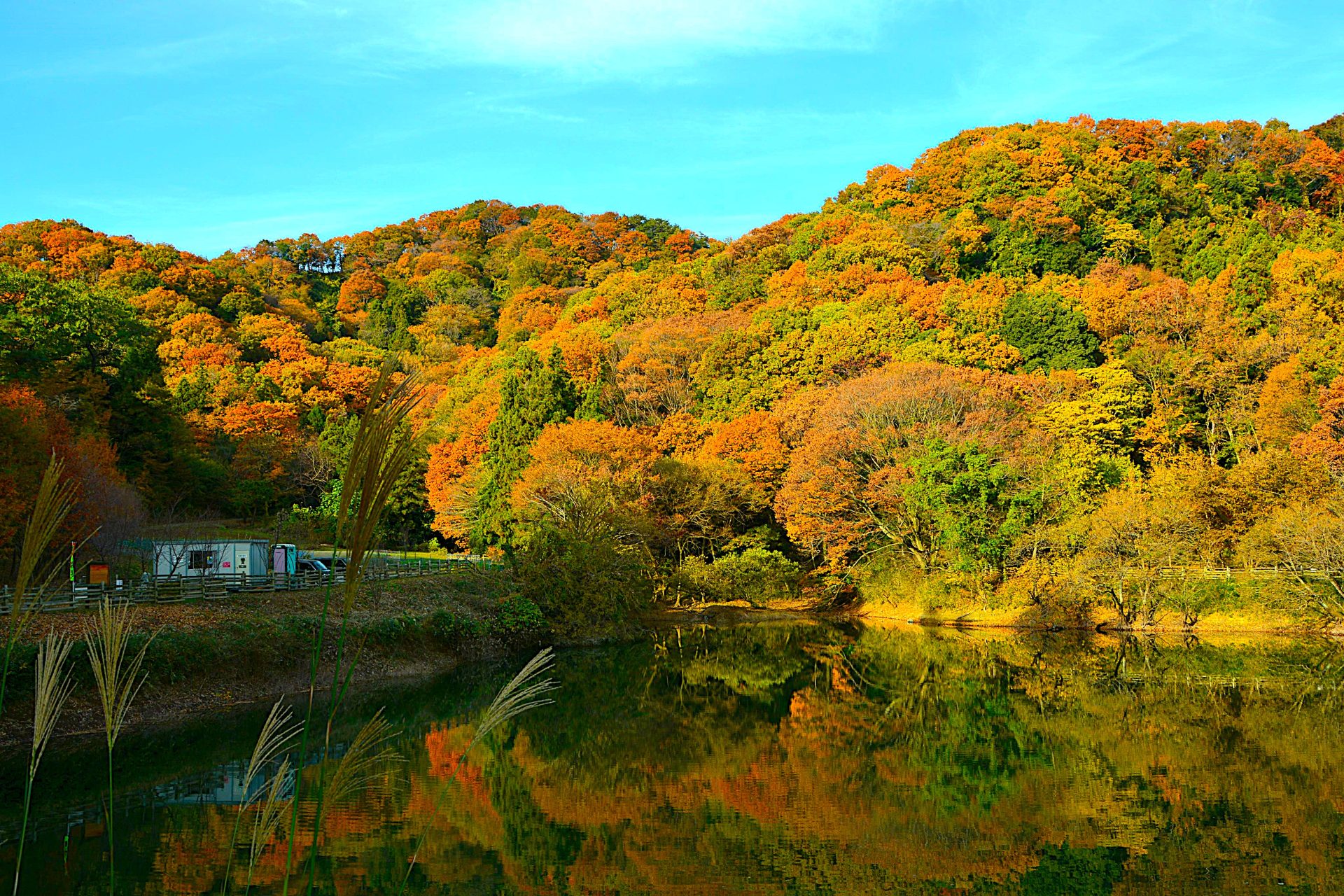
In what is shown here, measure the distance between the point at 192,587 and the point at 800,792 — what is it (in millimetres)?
15731

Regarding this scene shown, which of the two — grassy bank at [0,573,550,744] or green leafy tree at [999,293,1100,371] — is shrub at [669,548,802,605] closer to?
grassy bank at [0,573,550,744]

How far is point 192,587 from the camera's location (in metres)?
24.1

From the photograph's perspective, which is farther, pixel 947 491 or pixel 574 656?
pixel 947 491

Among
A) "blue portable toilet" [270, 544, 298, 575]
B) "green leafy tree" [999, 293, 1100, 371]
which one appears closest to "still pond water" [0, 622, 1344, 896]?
"blue portable toilet" [270, 544, 298, 575]

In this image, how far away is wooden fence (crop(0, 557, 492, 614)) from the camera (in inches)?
802

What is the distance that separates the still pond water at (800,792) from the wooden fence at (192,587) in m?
4.13

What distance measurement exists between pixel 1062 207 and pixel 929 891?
5338 cm

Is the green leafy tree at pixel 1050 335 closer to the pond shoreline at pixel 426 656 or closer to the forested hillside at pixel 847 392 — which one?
the forested hillside at pixel 847 392

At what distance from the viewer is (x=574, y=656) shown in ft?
96.9

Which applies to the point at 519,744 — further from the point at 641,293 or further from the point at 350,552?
the point at 641,293

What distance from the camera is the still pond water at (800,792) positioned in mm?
11297

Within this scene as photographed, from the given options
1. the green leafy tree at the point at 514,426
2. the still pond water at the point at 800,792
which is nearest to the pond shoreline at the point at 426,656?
the still pond water at the point at 800,792

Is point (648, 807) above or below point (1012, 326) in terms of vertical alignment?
below

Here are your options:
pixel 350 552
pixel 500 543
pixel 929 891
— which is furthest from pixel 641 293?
pixel 350 552
